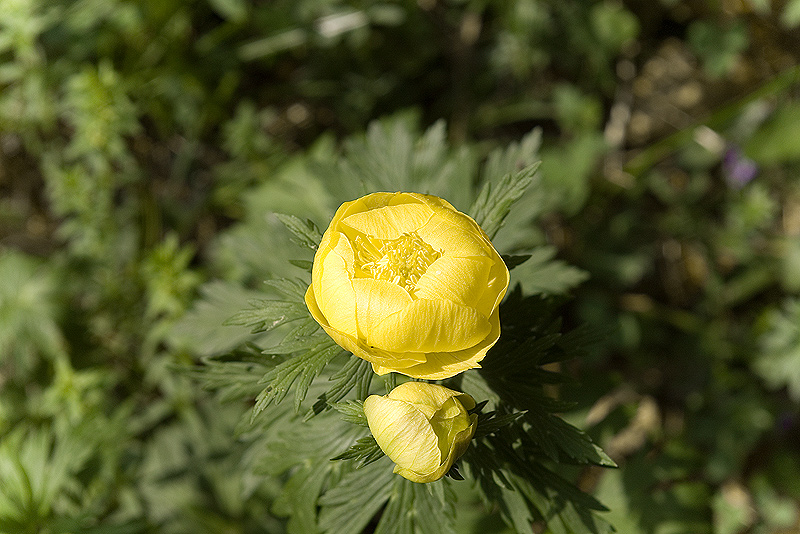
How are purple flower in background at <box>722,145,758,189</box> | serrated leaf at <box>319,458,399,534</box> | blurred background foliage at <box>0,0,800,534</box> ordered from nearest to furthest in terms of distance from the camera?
serrated leaf at <box>319,458,399,534</box>, blurred background foliage at <box>0,0,800,534</box>, purple flower in background at <box>722,145,758,189</box>

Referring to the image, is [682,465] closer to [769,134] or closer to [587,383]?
[587,383]

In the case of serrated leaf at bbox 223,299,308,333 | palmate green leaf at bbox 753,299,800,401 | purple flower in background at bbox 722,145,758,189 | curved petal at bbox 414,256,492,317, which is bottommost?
palmate green leaf at bbox 753,299,800,401

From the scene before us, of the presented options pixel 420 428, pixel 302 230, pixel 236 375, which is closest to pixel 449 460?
pixel 420 428

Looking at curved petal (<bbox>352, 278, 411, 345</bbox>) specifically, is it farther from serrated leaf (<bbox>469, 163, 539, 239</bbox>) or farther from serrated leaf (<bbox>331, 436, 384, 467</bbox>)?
serrated leaf (<bbox>469, 163, 539, 239</bbox>)

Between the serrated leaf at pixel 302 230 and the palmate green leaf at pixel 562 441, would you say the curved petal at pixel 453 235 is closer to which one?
the serrated leaf at pixel 302 230

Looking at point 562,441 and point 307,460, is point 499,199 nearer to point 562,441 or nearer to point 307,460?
point 562,441

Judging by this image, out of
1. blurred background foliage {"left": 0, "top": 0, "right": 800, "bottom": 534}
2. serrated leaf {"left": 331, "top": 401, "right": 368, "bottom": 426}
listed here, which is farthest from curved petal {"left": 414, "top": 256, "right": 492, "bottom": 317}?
blurred background foliage {"left": 0, "top": 0, "right": 800, "bottom": 534}

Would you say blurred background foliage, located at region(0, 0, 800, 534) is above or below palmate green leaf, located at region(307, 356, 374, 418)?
below
